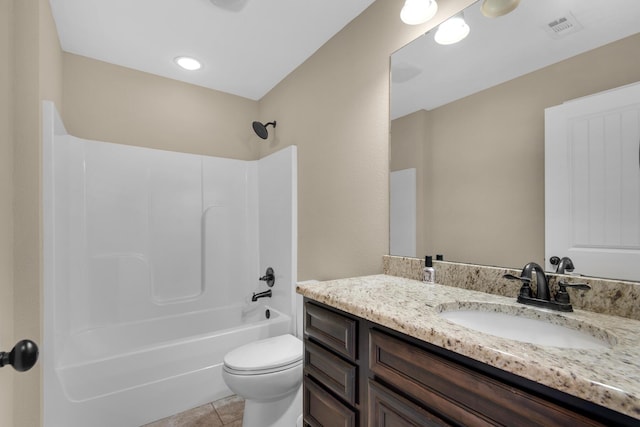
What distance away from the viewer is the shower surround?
5.56 feet

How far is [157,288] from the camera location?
8.22 ft

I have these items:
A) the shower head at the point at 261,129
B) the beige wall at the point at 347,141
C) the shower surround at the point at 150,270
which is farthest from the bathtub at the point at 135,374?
the shower head at the point at 261,129

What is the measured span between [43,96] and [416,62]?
196cm

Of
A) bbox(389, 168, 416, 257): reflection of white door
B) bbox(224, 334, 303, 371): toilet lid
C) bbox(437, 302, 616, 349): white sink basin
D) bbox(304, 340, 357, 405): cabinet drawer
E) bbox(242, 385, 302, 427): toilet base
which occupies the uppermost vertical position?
bbox(389, 168, 416, 257): reflection of white door

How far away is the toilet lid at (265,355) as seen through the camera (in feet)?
5.22

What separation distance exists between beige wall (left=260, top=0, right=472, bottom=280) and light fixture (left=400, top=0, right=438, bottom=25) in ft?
0.22

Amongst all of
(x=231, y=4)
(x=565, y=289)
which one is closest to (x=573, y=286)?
(x=565, y=289)

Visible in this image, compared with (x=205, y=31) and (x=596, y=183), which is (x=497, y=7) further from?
(x=205, y=31)

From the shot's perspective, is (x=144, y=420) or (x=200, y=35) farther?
(x=200, y=35)

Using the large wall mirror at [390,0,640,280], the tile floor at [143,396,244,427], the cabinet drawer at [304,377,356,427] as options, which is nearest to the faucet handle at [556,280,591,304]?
the large wall mirror at [390,0,640,280]

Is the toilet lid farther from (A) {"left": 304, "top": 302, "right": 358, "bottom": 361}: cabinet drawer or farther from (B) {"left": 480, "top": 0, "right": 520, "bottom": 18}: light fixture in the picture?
(B) {"left": 480, "top": 0, "right": 520, "bottom": 18}: light fixture

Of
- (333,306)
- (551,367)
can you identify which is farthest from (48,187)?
(551,367)

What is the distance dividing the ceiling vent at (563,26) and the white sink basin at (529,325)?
95 centimetres

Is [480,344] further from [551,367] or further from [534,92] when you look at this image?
[534,92]
